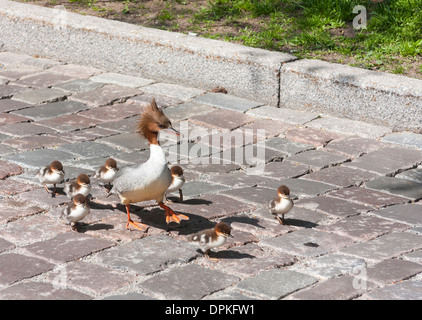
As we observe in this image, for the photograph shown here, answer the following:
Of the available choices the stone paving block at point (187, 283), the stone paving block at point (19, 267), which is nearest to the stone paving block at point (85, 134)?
the stone paving block at point (19, 267)

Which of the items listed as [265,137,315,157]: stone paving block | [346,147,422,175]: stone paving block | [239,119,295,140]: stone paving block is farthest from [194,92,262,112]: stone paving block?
[346,147,422,175]: stone paving block

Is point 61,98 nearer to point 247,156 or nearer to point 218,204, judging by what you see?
point 247,156

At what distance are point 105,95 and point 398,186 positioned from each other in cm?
369

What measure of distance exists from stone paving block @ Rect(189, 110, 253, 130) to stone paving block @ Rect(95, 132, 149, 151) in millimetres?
761

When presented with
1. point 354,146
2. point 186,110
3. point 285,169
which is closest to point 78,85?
point 186,110

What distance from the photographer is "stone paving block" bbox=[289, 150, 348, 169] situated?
22.3 ft

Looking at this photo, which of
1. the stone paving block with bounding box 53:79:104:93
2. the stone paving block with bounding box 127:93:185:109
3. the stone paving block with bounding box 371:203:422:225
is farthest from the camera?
the stone paving block with bounding box 53:79:104:93

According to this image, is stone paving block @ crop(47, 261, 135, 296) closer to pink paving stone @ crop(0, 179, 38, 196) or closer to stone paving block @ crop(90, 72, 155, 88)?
pink paving stone @ crop(0, 179, 38, 196)

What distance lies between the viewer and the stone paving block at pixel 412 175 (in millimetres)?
6480

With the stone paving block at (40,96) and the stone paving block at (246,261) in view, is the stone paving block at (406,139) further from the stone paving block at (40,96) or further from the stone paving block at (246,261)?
the stone paving block at (40,96)

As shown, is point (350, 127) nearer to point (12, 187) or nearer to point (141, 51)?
point (141, 51)

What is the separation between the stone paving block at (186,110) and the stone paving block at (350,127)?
1.19 m
